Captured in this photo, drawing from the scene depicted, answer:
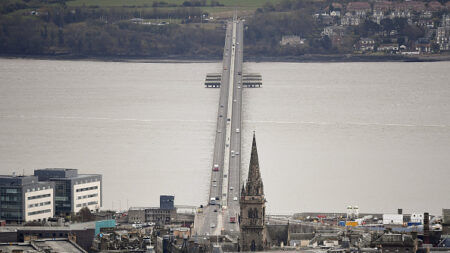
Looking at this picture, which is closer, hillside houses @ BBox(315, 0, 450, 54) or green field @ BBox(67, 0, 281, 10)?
hillside houses @ BBox(315, 0, 450, 54)

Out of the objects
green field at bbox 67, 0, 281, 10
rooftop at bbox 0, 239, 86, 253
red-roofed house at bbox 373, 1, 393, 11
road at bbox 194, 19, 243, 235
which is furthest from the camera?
red-roofed house at bbox 373, 1, 393, 11

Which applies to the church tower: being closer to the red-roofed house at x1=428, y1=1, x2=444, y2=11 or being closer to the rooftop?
the rooftop

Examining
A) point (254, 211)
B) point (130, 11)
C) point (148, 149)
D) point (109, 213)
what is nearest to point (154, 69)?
point (130, 11)

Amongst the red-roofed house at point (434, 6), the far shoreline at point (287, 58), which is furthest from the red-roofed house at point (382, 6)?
the far shoreline at point (287, 58)

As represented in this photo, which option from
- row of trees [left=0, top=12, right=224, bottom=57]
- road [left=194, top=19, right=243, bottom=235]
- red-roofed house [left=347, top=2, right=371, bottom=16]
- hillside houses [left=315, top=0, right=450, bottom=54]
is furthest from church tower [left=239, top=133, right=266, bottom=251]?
red-roofed house [left=347, top=2, right=371, bottom=16]

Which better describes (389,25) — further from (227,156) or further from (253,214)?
(253,214)

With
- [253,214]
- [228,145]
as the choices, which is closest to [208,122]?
[228,145]
